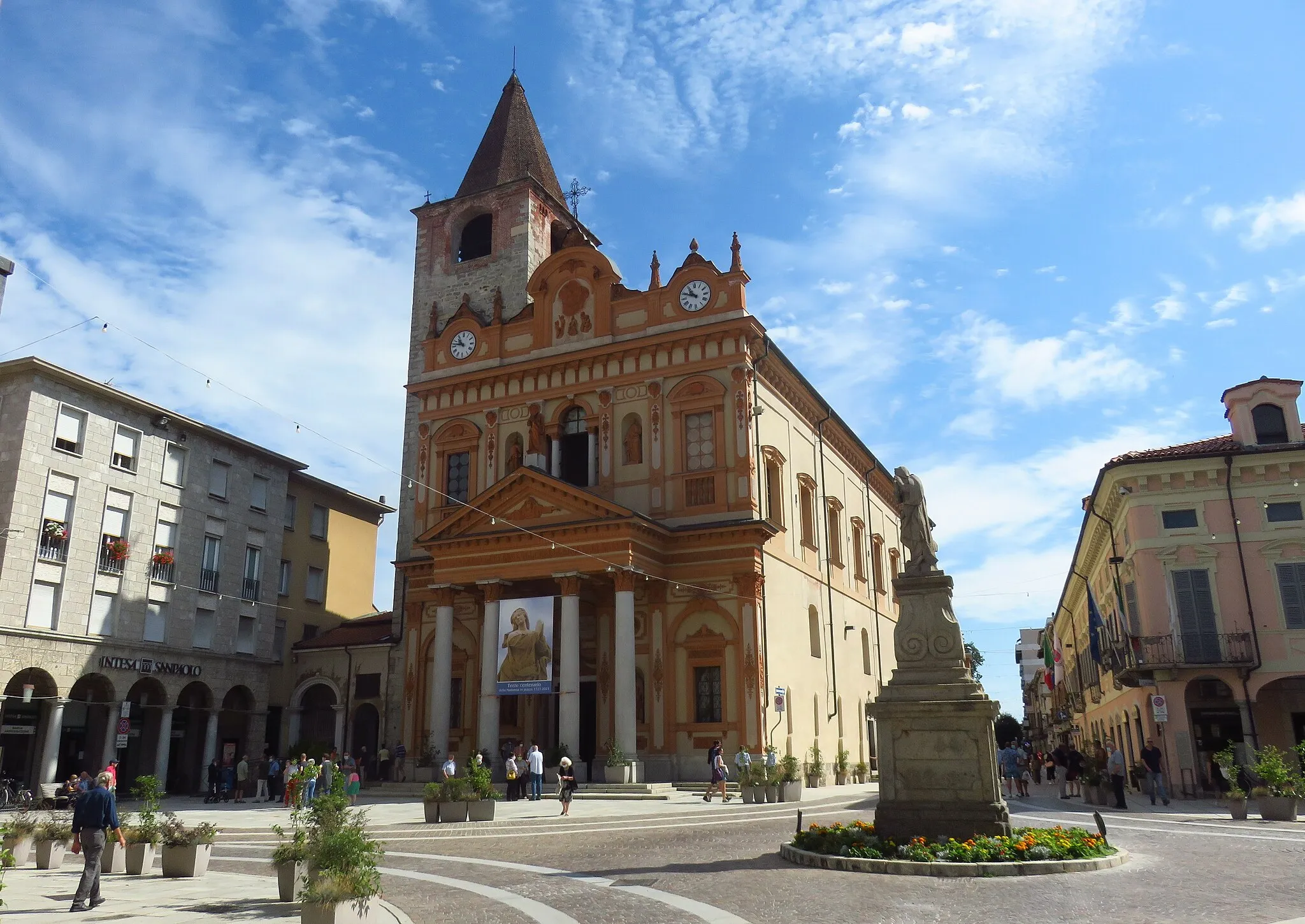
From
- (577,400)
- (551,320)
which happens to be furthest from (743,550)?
(551,320)

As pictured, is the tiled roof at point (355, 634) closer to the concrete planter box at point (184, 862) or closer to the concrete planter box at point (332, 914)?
the concrete planter box at point (184, 862)

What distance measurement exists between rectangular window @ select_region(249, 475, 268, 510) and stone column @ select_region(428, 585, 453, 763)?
12.8 meters

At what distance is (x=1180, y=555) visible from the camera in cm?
2920

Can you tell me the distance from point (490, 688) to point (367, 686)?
461 inches

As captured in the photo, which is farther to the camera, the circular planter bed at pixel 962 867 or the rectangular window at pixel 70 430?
the rectangular window at pixel 70 430

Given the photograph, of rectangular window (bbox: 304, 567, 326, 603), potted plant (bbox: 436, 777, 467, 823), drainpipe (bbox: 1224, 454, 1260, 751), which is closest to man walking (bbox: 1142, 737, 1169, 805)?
drainpipe (bbox: 1224, 454, 1260, 751)

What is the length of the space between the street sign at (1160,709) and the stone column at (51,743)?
33.0m

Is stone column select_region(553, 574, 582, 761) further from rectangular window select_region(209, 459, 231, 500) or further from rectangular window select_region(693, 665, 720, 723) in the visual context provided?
rectangular window select_region(209, 459, 231, 500)

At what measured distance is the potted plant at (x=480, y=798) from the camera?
65.2 ft

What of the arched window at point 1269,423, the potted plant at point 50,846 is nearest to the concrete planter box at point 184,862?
the potted plant at point 50,846

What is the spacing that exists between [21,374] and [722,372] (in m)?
23.0

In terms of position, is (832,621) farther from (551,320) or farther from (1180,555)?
(551,320)

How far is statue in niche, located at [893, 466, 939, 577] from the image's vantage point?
1491 cm

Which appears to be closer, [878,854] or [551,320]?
[878,854]
